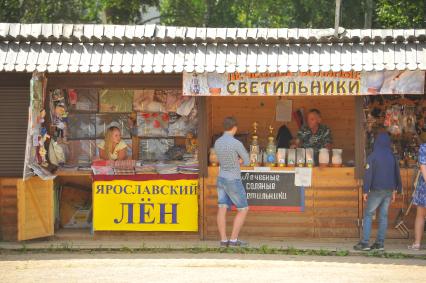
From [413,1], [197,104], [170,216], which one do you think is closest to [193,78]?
[197,104]

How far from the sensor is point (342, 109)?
13.7 m

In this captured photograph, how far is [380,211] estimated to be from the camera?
11328 millimetres

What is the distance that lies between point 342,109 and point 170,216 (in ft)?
Result: 11.6

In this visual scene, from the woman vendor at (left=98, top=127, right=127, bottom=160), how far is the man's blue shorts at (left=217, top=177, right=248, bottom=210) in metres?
2.12

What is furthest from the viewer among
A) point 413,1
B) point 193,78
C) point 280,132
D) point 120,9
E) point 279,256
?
point 120,9

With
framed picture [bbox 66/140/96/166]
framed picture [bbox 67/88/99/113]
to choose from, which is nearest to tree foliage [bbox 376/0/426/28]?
framed picture [bbox 67/88/99/113]

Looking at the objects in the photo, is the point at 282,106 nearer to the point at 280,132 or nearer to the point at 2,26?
the point at 280,132

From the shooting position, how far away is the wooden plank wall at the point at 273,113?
13719mm

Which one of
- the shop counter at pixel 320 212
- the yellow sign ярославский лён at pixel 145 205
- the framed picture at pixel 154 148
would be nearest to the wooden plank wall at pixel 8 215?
the yellow sign ярославский лён at pixel 145 205

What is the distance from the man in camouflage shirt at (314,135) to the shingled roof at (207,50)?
5.69 ft

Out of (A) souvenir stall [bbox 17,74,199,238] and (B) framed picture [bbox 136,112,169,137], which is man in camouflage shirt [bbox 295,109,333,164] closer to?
(A) souvenir stall [bbox 17,74,199,238]

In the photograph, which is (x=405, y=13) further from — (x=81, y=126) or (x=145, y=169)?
(x=145, y=169)

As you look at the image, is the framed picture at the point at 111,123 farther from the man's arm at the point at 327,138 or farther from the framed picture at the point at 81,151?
the man's arm at the point at 327,138

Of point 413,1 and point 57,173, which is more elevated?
point 413,1
